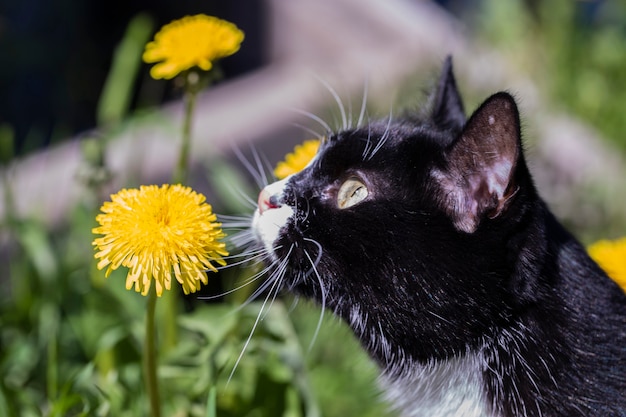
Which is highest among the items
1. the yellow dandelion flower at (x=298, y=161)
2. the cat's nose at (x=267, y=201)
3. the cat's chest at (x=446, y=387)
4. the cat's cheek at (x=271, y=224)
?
the yellow dandelion flower at (x=298, y=161)

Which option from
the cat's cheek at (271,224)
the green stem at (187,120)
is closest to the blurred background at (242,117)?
the green stem at (187,120)

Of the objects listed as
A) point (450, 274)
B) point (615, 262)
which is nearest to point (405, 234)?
point (450, 274)

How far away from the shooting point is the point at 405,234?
103 centimetres

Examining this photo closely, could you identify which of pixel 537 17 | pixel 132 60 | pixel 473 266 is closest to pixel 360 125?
pixel 473 266

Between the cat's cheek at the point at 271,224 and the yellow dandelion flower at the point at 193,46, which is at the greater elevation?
the yellow dandelion flower at the point at 193,46

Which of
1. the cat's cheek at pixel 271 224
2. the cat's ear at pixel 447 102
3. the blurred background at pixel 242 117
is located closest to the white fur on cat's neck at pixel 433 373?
the cat's cheek at pixel 271 224

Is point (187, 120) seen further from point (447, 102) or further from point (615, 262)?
point (615, 262)

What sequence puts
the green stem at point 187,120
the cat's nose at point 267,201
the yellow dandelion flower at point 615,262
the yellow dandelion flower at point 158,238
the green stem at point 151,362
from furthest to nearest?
1. the yellow dandelion flower at point 615,262
2. the green stem at point 187,120
3. the cat's nose at point 267,201
4. the green stem at point 151,362
5. the yellow dandelion flower at point 158,238

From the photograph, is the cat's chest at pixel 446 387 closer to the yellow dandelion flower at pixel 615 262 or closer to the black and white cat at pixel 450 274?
the black and white cat at pixel 450 274

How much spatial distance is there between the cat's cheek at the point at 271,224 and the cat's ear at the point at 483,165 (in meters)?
0.20

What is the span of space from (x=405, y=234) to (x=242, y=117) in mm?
1424

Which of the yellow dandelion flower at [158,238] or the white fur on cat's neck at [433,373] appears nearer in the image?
the yellow dandelion flower at [158,238]

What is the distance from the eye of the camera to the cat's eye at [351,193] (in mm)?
1062

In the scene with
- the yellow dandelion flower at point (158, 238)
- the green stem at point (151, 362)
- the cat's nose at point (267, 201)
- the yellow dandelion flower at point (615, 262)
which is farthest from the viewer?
the yellow dandelion flower at point (615, 262)
